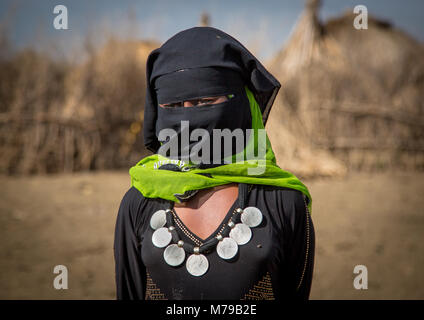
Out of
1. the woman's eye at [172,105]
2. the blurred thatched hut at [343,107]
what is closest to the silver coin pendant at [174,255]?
the woman's eye at [172,105]

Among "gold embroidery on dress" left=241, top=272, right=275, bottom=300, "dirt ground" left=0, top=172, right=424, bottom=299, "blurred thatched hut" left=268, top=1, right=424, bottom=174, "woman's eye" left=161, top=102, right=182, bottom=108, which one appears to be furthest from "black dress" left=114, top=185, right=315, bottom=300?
"blurred thatched hut" left=268, top=1, right=424, bottom=174

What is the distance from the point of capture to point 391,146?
11.4m

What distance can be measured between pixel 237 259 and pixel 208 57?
86cm

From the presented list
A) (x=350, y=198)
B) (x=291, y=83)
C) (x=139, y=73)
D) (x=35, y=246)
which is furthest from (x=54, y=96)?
(x=350, y=198)

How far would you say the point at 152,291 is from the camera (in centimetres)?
157

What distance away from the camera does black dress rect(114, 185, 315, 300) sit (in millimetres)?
1464

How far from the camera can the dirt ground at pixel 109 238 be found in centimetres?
399

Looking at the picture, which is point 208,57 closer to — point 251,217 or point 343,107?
point 251,217

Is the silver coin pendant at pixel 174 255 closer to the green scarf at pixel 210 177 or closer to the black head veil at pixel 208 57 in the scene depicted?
the green scarf at pixel 210 177

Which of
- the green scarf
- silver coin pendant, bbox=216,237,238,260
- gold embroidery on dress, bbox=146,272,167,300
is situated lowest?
gold embroidery on dress, bbox=146,272,167,300

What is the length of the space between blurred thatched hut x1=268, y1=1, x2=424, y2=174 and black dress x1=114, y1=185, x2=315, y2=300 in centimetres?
833

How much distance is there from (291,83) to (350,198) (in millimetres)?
5435

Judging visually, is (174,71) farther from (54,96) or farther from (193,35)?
(54,96)

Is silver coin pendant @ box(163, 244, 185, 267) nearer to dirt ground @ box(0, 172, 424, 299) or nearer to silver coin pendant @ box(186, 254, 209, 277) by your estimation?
silver coin pendant @ box(186, 254, 209, 277)
